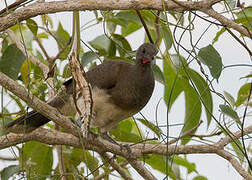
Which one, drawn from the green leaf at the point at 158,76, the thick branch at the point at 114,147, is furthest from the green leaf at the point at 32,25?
the green leaf at the point at 158,76

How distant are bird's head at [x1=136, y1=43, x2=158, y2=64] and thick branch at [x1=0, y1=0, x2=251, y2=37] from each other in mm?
840

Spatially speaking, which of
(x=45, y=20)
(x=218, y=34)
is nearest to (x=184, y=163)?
(x=218, y=34)

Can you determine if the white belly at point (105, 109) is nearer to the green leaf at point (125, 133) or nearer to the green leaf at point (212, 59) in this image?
the green leaf at point (125, 133)

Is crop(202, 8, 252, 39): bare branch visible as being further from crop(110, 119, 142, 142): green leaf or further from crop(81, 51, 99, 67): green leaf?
crop(110, 119, 142, 142): green leaf

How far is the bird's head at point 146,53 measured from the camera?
271 cm

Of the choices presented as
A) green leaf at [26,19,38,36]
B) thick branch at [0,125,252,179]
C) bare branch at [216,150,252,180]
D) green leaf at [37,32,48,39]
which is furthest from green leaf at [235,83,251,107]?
green leaf at [37,32,48,39]

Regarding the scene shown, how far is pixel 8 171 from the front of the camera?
2.33 m

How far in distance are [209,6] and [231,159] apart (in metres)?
0.73

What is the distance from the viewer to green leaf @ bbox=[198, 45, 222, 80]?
1.93 meters

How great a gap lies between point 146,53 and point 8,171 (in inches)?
39.6

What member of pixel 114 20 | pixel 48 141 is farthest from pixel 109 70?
pixel 48 141

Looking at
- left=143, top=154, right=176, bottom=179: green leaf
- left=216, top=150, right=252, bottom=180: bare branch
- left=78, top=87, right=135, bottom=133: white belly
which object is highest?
left=78, top=87, right=135, bottom=133: white belly

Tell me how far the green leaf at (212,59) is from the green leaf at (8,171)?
102 cm

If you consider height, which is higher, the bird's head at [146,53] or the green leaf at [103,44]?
the green leaf at [103,44]
